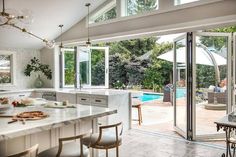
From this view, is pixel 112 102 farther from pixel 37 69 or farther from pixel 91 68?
pixel 37 69

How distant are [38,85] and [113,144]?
5.21 m

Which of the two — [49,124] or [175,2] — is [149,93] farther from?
[49,124]

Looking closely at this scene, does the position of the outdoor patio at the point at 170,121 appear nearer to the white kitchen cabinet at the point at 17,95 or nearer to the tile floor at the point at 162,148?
the tile floor at the point at 162,148

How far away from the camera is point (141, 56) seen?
530 inches

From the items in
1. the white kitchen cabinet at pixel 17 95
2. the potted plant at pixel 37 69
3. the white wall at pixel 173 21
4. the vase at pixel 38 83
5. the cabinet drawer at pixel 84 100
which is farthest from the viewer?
the vase at pixel 38 83

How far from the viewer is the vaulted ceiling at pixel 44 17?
5156mm

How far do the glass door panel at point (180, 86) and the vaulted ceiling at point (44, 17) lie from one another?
222 cm

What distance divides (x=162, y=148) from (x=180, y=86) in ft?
5.30

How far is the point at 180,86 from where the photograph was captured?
17.8 feet

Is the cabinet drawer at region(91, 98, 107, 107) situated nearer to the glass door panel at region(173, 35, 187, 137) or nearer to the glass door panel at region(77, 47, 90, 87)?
the glass door panel at region(77, 47, 90, 87)

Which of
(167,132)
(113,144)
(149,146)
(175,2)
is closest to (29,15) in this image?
(113,144)

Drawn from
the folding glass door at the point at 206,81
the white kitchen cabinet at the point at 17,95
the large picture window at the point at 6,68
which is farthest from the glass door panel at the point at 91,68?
the folding glass door at the point at 206,81

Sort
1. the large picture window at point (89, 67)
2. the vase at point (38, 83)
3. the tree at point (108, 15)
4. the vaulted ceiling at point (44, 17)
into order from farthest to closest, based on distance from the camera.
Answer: the vase at point (38, 83) → the large picture window at point (89, 67) → the tree at point (108, 15) → the vaulted ceiling at point (44, 17)

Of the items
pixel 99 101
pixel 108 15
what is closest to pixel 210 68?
pixel 99 101
